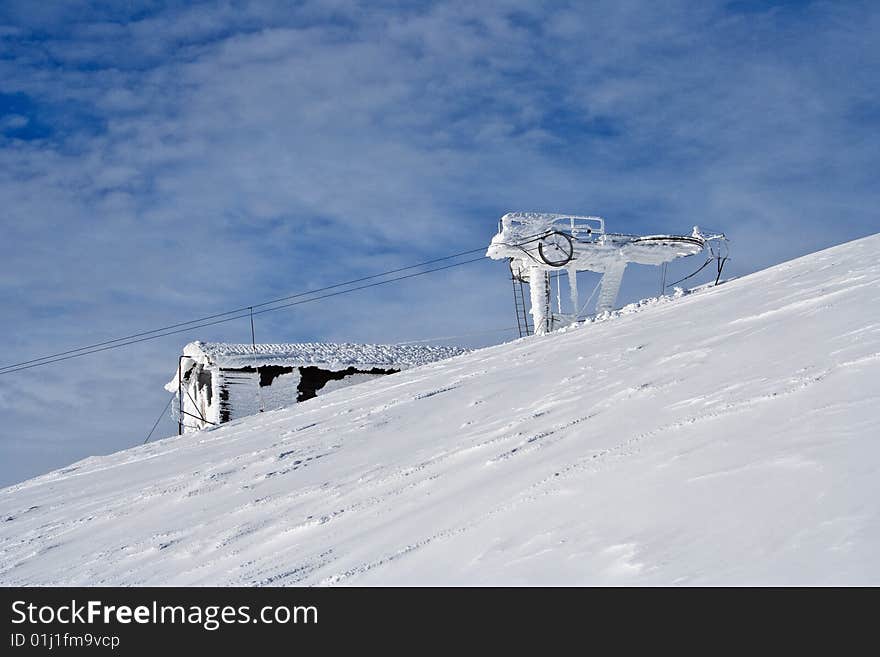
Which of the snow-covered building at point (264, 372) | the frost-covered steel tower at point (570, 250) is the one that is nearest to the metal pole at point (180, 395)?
the snow-covered building at point (264, 372)

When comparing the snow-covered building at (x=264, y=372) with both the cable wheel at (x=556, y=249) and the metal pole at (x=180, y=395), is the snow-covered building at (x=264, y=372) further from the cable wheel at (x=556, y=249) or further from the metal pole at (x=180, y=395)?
the cable wheel at (x=556, y=249)

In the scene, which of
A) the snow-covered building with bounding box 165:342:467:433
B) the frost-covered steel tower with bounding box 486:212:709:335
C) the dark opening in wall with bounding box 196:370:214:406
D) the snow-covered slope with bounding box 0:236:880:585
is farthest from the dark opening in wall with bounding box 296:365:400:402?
the snow-covered slope with bounding box 0:236:880:585

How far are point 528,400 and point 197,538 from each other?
233 centimetres

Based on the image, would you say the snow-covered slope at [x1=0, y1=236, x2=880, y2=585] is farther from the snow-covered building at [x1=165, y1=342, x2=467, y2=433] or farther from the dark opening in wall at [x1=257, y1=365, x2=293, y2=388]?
the dark opening in wall at [x1=257, y1=365, x2=293, y2=388]

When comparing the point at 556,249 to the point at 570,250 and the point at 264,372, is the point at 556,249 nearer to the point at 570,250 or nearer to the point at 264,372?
the point at 570,250

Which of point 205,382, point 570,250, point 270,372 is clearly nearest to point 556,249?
point 570,250

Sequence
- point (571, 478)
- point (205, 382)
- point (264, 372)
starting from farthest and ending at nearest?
point (205, 382) < point (264, 372) < point (571, 478)

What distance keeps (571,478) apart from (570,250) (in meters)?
12.3

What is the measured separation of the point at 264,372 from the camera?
78.2 feet

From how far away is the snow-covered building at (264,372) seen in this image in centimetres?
→ 2342

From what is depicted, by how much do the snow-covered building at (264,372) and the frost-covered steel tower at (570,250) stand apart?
8673mm

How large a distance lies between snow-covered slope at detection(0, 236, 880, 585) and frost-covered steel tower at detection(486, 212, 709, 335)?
6884mm

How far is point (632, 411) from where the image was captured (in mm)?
5078
